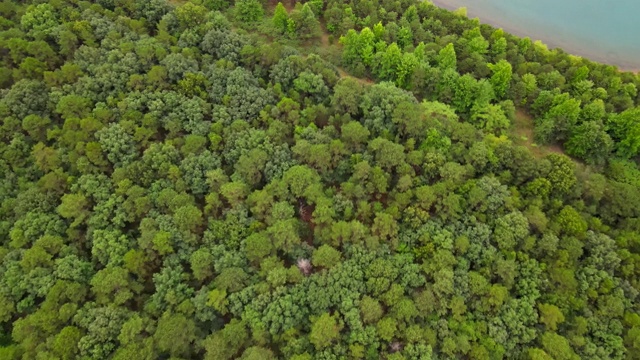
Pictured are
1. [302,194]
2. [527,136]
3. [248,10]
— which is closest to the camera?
[302,194]

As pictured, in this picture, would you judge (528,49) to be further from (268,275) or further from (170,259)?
(170,259)

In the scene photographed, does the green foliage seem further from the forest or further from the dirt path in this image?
the dirt path

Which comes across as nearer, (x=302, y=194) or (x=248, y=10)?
(x=302, y=194)

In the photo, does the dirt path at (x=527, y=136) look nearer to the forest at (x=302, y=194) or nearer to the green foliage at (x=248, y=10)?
the forest at (x=302, y=194)

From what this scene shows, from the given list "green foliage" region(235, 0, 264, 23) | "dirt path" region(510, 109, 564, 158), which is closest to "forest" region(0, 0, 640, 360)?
"dirt path" region(510, 109, 564, 158)

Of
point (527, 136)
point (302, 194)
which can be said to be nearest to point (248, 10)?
point (302, 194)

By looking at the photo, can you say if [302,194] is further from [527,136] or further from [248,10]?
[248,10]

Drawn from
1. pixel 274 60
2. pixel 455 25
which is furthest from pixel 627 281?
pixel 274 60

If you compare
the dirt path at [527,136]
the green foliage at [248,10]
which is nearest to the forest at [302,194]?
the dirt path at [527,136]

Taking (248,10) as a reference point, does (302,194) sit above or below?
below
